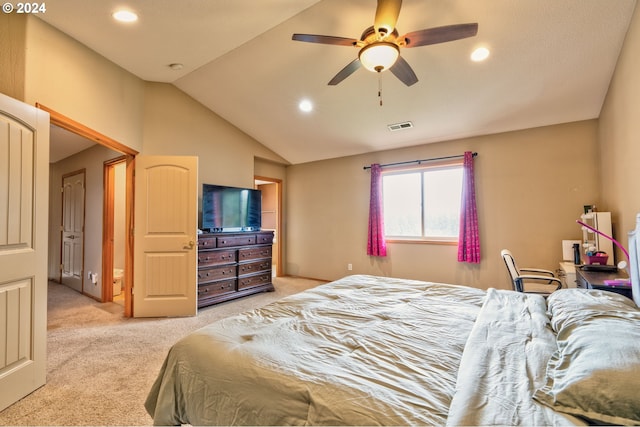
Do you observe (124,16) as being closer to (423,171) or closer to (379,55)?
(379,55)

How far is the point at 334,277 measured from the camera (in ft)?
18.1

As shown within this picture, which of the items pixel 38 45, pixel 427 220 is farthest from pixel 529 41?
pixel 38 45

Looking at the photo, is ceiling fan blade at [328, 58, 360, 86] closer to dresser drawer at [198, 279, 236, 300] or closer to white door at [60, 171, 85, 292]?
dresser drawer at [198, 279, 236, 300]

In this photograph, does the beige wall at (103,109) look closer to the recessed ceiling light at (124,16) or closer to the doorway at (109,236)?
the doorway at (109,236)

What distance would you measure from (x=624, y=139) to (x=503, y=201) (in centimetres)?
159

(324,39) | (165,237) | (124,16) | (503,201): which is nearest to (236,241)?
(165,237)

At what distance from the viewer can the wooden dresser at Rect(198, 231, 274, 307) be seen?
3.94 m

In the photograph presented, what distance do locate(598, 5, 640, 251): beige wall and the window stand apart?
1606 millimetres

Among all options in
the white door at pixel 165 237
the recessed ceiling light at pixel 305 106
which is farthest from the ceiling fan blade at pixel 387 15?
the white door at pixel 165 237

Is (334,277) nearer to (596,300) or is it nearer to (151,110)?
(151,110)

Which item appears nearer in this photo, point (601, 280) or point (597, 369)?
point (597, 369)

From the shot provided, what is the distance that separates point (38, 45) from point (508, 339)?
3585 millimetres

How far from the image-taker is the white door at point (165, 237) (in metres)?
3.57

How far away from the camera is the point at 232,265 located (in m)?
4.30
